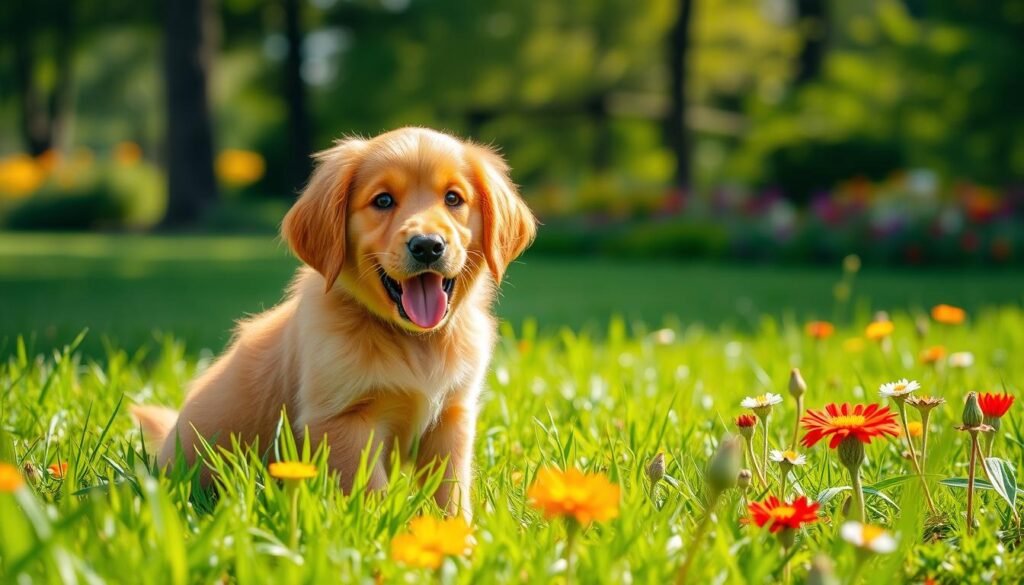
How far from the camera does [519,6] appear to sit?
2362 centimetres

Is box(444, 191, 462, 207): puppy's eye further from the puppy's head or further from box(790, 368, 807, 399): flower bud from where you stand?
box(790, 368, 807, 399): flower bud

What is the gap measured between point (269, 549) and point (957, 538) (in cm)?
138

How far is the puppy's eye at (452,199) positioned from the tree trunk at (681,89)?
13.6 meters

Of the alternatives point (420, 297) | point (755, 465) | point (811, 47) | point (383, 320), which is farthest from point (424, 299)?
point (811, 47)

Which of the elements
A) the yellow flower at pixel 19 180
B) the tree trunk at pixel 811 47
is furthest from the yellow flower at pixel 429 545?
the yellow flower at pixel 19 180

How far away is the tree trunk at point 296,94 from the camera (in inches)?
802

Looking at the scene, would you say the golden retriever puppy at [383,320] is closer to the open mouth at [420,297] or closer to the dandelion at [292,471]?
the open mouth at [420,297]

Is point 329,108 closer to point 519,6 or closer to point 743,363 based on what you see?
point 519,6

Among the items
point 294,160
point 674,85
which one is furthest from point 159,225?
point 674,85

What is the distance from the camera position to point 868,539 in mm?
1514

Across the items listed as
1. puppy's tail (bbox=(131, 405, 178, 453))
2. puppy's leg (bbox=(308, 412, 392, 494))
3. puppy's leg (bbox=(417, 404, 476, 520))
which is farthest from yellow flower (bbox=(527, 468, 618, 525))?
puppy's tail (bbox=(131, 405, 178, 453))

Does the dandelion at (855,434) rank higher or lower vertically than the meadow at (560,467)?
higher

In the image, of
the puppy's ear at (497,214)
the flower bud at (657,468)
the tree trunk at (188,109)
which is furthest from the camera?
the tree trunk at (188,109)

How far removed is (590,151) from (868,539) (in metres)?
27.2
